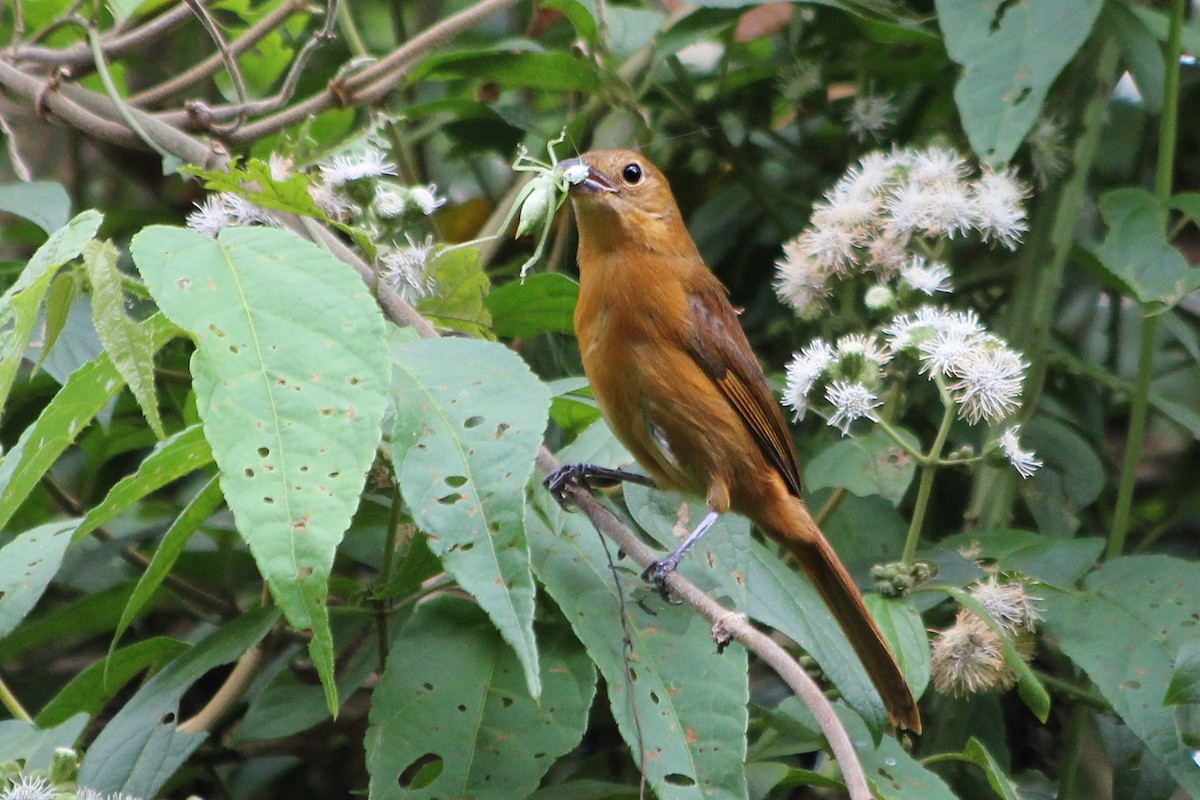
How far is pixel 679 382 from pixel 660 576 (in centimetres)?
88

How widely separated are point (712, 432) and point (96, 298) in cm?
172

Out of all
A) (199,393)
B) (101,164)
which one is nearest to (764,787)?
(199,393)

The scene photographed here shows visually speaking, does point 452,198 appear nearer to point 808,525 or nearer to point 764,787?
point 808,525

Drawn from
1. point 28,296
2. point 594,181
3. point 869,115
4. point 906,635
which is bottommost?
point 906,635

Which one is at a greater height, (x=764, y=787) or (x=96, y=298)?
(x=96, y=298)

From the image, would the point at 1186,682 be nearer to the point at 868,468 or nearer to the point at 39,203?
the point at 868,468

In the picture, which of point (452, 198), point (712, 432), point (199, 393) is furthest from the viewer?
point (452, 198)

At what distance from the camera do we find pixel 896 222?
10.3 ft

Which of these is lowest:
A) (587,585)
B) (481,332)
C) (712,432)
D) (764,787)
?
(764,787)

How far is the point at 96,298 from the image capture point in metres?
1.66

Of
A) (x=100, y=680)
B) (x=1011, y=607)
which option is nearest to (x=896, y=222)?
(x=1011, y=607)

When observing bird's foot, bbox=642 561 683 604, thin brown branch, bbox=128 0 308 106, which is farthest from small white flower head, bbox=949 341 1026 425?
thin brown branch, bbox=128 0 308 106

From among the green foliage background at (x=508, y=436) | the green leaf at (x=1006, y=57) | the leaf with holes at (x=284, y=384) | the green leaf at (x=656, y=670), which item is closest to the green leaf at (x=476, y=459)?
the green foliage background at (x=508, y=436)

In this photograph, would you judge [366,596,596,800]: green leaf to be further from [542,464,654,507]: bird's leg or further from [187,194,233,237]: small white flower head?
[187,194,233,237]: small white flower head
